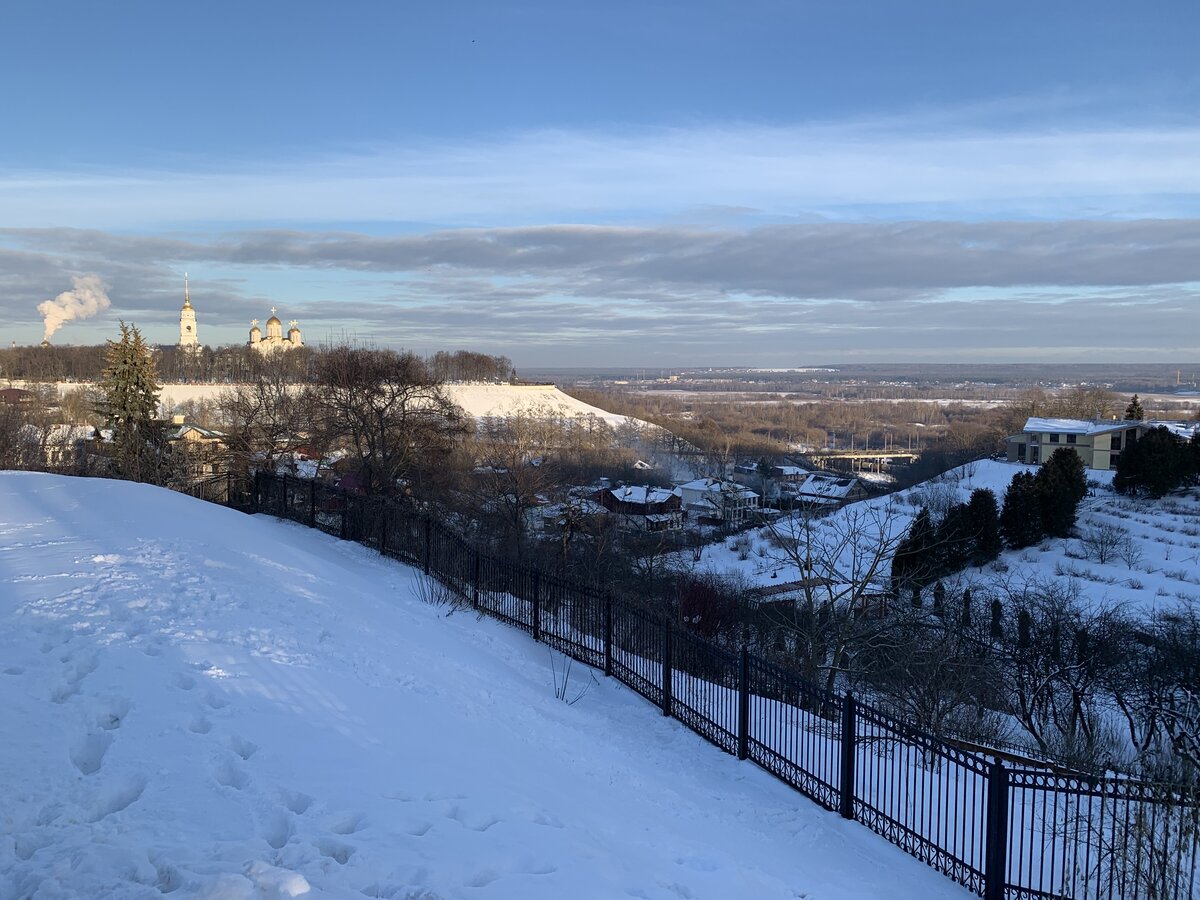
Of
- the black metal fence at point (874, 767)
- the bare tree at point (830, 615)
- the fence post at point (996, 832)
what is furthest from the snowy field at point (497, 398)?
the fence post at point (996, 832)

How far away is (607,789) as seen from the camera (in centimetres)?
689

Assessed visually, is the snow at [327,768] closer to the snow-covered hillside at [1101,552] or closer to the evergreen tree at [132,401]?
the snow-covered hillside at [1101,552]

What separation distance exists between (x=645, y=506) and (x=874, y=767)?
121 ft

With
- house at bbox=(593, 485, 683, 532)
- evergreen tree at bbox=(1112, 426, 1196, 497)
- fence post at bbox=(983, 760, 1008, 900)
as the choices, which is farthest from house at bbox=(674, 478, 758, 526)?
fence post at bbox=(983, 760, 1008, 900)

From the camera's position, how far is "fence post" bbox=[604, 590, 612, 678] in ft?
34.8

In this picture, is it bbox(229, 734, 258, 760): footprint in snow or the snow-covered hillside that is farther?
the snow-covered hillside

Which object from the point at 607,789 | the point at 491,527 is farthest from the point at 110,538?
the point at 491,527

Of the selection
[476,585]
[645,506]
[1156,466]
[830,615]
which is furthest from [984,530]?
[476,585]

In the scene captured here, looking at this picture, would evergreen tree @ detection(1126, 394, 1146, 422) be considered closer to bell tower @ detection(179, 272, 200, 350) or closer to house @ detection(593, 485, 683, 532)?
house @ detection(593, 485, 683, 532)

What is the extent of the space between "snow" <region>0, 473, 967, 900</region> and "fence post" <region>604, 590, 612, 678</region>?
34 cm

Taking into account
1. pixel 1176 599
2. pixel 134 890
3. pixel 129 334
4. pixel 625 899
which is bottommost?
pixel 1176 599

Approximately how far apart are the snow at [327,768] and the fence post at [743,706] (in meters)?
0.29

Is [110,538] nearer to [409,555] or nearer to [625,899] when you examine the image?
[409,555]

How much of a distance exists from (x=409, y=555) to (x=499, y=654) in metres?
5.25
